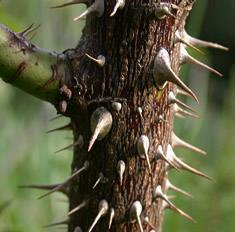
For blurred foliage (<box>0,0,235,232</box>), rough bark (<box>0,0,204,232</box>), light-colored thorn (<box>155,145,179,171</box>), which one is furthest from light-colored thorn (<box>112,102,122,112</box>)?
blurred foliage (<box>0,0,235,232</box>)

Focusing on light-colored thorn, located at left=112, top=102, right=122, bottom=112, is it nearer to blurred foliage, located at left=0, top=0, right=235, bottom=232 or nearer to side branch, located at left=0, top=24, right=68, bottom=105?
side branch, located at left=0, top=24, right=68, bottom=105

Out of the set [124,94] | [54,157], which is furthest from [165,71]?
[54,157]

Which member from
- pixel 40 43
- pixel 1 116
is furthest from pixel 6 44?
pixel 1 116

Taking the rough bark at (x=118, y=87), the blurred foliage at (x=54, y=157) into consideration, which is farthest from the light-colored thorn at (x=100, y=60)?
the blurred foliage at (x=54, y=157)

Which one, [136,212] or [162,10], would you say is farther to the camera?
[136,212]

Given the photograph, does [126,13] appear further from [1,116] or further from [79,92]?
[1,116]

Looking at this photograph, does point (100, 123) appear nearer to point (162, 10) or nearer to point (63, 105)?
point (63, 105)

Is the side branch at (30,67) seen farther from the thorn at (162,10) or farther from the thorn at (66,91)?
the thorn at (162,10)

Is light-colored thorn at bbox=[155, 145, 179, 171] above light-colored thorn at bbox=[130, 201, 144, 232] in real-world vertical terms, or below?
above
